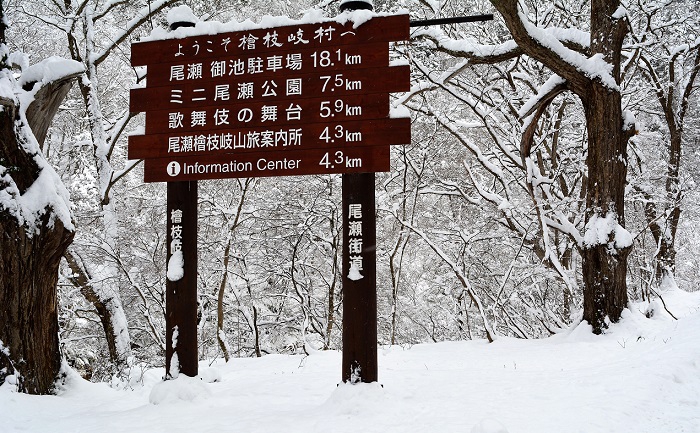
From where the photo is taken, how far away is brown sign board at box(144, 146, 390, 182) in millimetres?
4629

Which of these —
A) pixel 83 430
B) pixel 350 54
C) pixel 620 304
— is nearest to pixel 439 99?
pixel 620 304

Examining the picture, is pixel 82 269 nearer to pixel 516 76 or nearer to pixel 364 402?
pixel 364 402

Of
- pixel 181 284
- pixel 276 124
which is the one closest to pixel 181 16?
pixel 276 124

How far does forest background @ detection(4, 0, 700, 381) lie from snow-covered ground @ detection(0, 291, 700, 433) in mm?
3040

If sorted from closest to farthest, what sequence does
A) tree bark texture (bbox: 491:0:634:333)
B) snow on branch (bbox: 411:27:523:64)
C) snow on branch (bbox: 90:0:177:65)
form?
tree bark texture (bbox: 491:0:634:333)
snow on branch (bbox: 411:27:523:64)
snow on branch (bbox: 90:0:177:65)

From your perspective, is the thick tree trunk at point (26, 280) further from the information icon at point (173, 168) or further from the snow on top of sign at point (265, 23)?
the snow on top of sign at point (265, 23)

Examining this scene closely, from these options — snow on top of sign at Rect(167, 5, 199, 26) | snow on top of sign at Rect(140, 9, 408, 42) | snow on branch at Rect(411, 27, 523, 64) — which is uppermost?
snow on branch at Rect(411, 27, 523, 64)

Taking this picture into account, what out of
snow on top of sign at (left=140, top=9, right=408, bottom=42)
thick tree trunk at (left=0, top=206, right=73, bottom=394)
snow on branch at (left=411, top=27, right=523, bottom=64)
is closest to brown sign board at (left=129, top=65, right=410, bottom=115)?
snow on top of sign at (left=140, top=9, right=408, bottom=42)

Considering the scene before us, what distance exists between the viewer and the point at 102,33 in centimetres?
1238

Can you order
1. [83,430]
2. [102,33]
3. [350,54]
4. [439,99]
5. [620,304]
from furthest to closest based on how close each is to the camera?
1. [439,99]
2. [102,33]
3. [620,304]
4. [350,54]
5. [83,430]

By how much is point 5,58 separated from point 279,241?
29.4ft

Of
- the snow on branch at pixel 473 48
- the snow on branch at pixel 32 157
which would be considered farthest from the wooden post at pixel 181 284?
the snow on branch at pixel 473 48

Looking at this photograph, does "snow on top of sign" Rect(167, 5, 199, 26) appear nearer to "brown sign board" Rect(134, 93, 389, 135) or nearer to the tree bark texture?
"brown sign board" Rect(134, 93, 389, 135)

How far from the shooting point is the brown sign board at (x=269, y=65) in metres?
4.76
